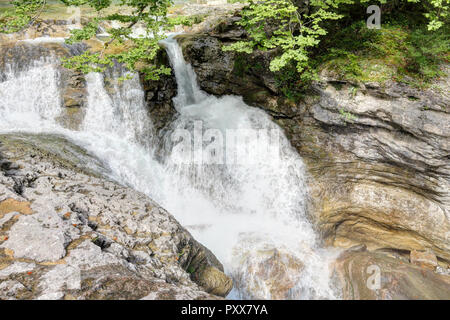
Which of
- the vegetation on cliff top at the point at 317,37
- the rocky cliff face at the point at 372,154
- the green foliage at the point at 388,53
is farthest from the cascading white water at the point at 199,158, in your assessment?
the green foliage at the point at 388,53

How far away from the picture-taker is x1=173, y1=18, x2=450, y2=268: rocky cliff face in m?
7.77

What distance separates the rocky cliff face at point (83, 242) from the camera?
304 centimetres

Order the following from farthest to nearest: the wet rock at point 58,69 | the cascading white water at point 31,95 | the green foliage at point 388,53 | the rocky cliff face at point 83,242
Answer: the wet rock at point 58,69 < the cascading white water at point 31,95 < the green foliage at point 388,53 < the rocky cliff face at point 83,242

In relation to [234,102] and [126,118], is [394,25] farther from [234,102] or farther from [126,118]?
[126,118]

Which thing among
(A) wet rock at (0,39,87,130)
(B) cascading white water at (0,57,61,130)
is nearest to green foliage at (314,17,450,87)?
(A) wet rock at (0,39,87,130)

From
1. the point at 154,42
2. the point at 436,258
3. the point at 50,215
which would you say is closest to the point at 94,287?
the point at 50,215

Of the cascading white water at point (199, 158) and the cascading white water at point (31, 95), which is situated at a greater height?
the cascading white water at point (31, 95)

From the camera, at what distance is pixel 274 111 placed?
10.5 m

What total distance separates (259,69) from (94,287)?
31.2ft

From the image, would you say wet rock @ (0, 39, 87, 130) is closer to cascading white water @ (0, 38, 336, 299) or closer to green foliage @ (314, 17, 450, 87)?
cascading white water @ (0, 38, 336, 299)

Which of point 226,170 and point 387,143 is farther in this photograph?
point 226,170

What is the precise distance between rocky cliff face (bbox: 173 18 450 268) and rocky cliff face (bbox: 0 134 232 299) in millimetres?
5716

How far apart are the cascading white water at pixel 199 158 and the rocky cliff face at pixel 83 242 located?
296 cm

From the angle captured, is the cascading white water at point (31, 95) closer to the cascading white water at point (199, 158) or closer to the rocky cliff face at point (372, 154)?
the cascading white water at point (199, 158)
